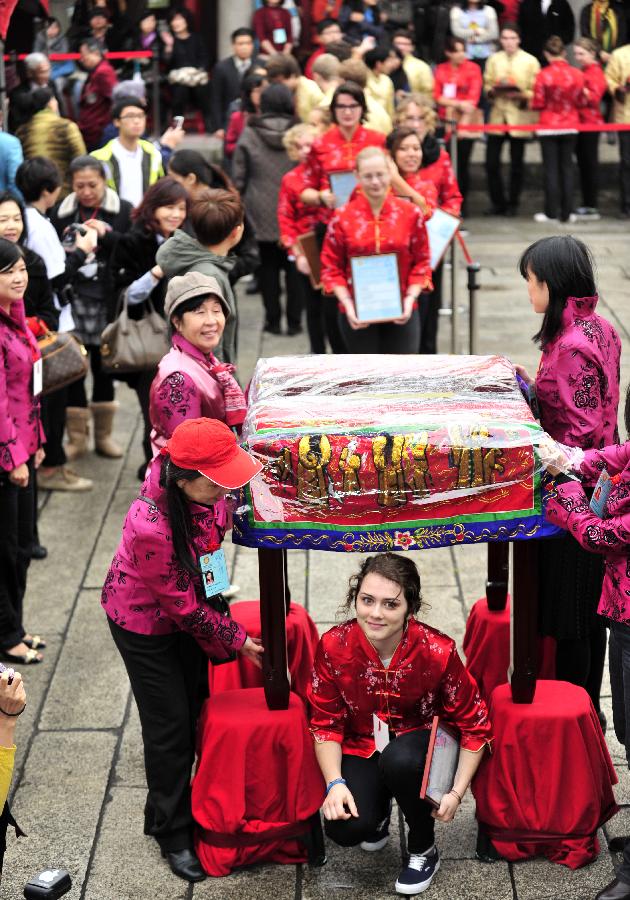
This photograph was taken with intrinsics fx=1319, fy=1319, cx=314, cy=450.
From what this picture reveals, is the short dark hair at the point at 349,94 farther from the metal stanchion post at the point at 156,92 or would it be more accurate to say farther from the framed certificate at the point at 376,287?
the metal stanchion post at the point at 156,92

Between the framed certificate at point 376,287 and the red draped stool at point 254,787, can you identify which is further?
the framed certificate at point 376,287

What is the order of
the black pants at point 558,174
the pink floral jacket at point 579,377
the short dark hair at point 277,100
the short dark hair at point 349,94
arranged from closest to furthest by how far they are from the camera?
the pink floral jacket at point 579,377, the short dark hair at point 349,94, the short dark hair at point 277,100, the black pants at point 558,174

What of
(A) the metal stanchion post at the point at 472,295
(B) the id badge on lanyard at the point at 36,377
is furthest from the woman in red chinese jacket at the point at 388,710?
(A) the metal stanchion post at the point at 472,295

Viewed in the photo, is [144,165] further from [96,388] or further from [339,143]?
[96,388]

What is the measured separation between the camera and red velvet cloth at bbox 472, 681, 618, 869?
13.7 ft

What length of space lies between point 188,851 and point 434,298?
17.1 ft

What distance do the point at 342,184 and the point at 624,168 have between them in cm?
628

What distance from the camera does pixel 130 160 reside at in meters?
8.04

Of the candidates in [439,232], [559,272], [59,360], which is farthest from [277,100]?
[559,272]

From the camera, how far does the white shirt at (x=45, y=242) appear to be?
6.45 metres

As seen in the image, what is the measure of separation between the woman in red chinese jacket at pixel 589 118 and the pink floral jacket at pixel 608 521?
31.9 feet

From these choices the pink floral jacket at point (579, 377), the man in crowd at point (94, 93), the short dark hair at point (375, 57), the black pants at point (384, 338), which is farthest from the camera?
the short dark hair at point (375, 57)

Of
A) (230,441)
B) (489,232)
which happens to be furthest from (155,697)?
(489,232)

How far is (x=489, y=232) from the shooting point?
13203mm
